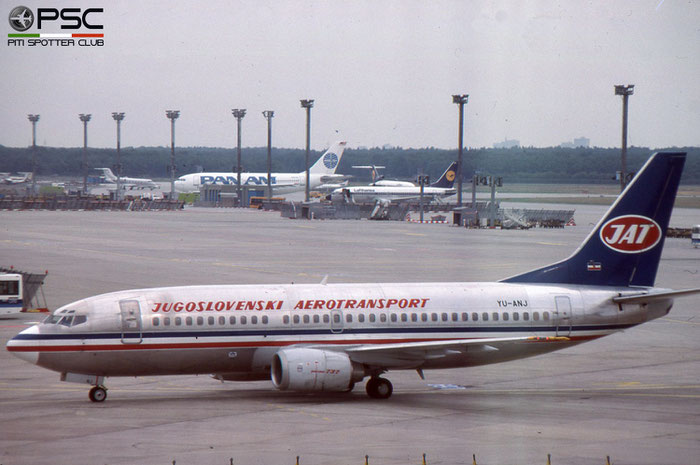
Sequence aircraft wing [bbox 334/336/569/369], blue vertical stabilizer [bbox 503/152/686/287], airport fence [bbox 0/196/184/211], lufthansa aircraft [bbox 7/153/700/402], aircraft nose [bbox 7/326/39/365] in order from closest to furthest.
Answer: aircraft nose [bbox 7/326/39/365] < lufthansa aircraft [bbox 7/153/700/402] < aircraft wing [bbox 334/336/569/369] < blue vertical stabilizer [bbox 503/152/686/287] < airport fence [bbox 0/196/184/211]

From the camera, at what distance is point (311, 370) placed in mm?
A: 28422

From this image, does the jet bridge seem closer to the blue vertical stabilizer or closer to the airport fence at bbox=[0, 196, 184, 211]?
the blue vertical stabilizer

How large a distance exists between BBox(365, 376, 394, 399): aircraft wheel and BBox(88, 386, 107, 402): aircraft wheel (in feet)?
26.1

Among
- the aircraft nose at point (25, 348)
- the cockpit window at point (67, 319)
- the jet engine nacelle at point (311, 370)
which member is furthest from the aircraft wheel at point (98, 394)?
the jet engine nacelle at point (311, 370)

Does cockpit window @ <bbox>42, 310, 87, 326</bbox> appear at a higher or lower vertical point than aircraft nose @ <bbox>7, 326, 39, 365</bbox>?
higher

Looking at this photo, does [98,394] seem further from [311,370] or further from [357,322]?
[357,322]

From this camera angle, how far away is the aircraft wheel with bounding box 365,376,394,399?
29.6 metres

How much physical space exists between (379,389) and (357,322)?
2.18 metres

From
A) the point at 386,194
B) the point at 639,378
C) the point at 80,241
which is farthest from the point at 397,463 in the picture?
the point at 386,194

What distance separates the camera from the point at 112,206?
538 ft

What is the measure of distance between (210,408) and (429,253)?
54.1 meters

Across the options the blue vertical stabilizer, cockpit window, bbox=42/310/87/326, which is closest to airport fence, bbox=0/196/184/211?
the blue vertical stabilizer

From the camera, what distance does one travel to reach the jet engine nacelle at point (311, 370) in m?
28.2

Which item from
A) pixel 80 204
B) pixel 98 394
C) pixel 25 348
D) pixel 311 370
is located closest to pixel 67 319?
pixel 25 348
